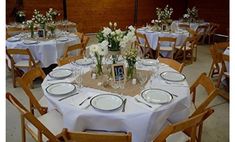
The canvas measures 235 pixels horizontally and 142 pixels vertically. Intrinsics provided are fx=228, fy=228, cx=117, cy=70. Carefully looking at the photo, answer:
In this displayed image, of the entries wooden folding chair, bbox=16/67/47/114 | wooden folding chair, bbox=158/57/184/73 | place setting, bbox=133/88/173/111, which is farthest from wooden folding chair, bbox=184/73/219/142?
wooden folding chair, bbox=16/67/47/114

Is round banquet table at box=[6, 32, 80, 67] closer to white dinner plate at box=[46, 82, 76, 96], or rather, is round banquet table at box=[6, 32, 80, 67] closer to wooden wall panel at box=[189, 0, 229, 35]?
white dinner plate at box=[46, 82, 76, 96]

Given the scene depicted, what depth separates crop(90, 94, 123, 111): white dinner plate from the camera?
187 centimetres

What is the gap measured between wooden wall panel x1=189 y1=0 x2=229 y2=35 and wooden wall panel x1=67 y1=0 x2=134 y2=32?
9.53ft

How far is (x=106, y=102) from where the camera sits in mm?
1961

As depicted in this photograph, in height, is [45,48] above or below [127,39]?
below

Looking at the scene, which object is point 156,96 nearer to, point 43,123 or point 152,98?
point 152,98

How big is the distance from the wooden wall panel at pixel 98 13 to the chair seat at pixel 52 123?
6.89m

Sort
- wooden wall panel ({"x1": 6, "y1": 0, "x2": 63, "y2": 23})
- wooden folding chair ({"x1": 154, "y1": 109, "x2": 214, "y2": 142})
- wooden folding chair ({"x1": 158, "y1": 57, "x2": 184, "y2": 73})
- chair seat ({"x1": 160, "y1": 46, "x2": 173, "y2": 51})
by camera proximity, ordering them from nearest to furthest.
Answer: wooden folding chair ({"x1": 154, "y1": 109, "x2": 214, "y2": 142}) → wooden folding chair ({"x1": 158, "y1": 57, "x2": 184, "y2": 73}) → chair seat ({"x1": 160, "y1": 46, "x2": 173, "y2": 51}) → wooden wall panel ({"x1": 6, "y1": 0, "x2": 63, "y2": 23})

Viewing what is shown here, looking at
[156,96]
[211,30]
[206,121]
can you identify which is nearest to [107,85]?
[156,96]

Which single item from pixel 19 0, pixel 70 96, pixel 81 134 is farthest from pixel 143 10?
pixel 81 134

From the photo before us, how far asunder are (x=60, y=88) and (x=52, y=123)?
1.11 feet

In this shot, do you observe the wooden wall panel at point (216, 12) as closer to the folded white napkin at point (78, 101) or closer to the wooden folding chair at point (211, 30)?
the wooden folding chair at point (211, 30)

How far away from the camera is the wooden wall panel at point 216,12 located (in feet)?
28.4

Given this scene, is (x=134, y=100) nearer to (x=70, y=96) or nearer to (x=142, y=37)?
(x=70, y=96)
